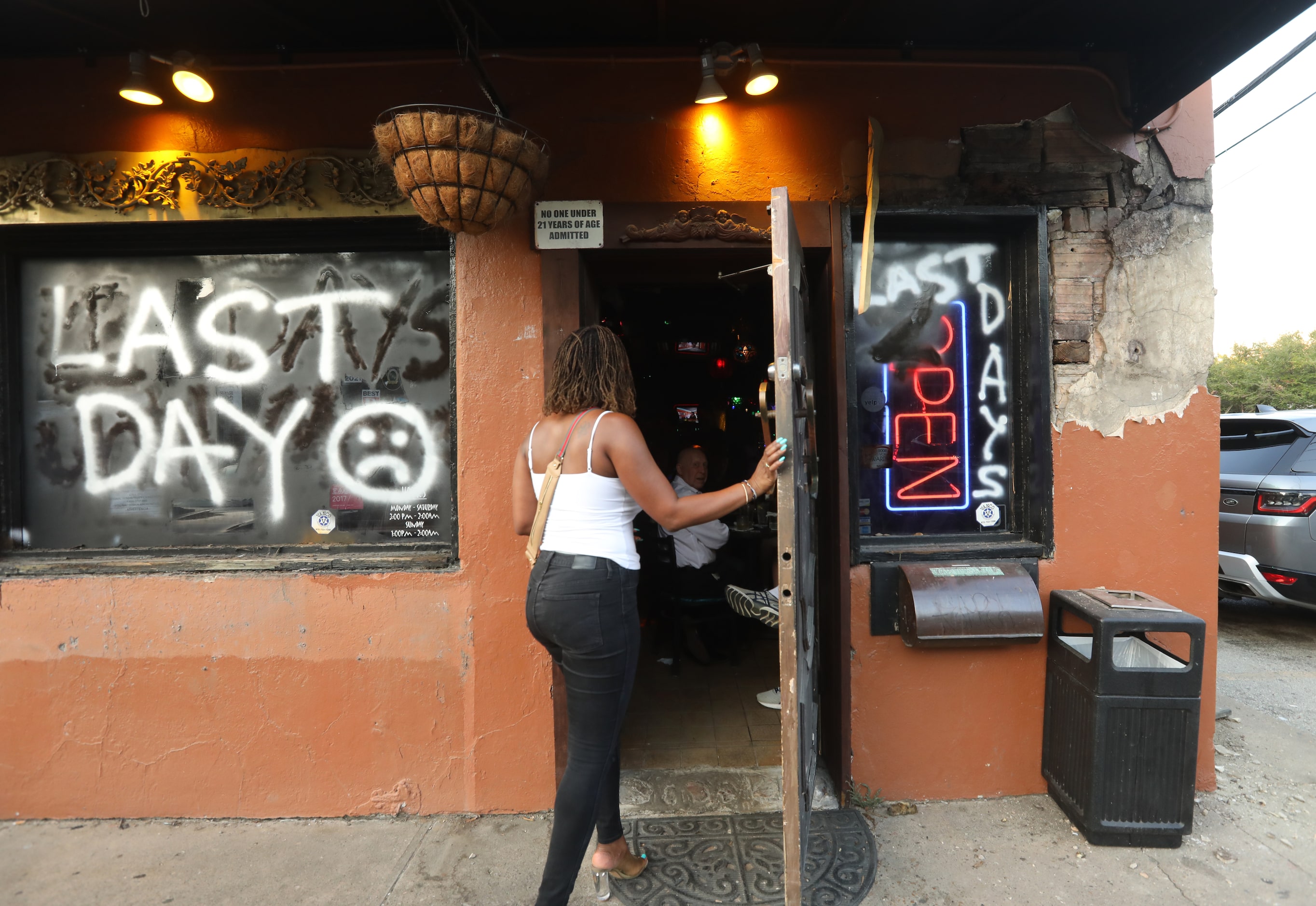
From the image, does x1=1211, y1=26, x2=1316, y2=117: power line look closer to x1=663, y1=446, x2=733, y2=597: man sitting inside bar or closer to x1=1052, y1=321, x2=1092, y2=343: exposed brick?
x1=1052, y1=321, x2=1092, y2=343: exposed brick

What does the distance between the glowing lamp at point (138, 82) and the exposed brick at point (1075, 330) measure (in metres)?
4.27

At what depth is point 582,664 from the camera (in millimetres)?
2254

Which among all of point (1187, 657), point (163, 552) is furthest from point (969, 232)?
point (163, 552)

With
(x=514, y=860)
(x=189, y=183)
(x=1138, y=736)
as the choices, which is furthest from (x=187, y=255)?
(x=1138, y=736)

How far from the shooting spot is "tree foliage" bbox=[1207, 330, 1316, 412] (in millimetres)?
20953

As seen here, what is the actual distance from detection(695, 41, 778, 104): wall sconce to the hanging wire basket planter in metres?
0.88

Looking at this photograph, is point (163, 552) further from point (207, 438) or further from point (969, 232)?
point (969, 232)

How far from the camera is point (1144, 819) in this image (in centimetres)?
289

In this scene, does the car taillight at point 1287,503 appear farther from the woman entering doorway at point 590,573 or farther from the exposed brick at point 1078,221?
the woman entering doorway at point 590,573

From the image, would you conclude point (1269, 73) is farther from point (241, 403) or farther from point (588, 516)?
point (241, 403)

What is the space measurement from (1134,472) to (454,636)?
10.9ft

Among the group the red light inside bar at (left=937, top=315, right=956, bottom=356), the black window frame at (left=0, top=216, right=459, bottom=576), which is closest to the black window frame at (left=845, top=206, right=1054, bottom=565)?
the red light inside bar at (left=937, top=315, right=956, bottom=356)

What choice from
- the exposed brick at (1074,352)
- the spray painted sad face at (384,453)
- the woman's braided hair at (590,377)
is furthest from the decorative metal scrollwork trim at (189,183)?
the exposed brick at (1074,352)

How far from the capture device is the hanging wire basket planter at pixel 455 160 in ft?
8.04
